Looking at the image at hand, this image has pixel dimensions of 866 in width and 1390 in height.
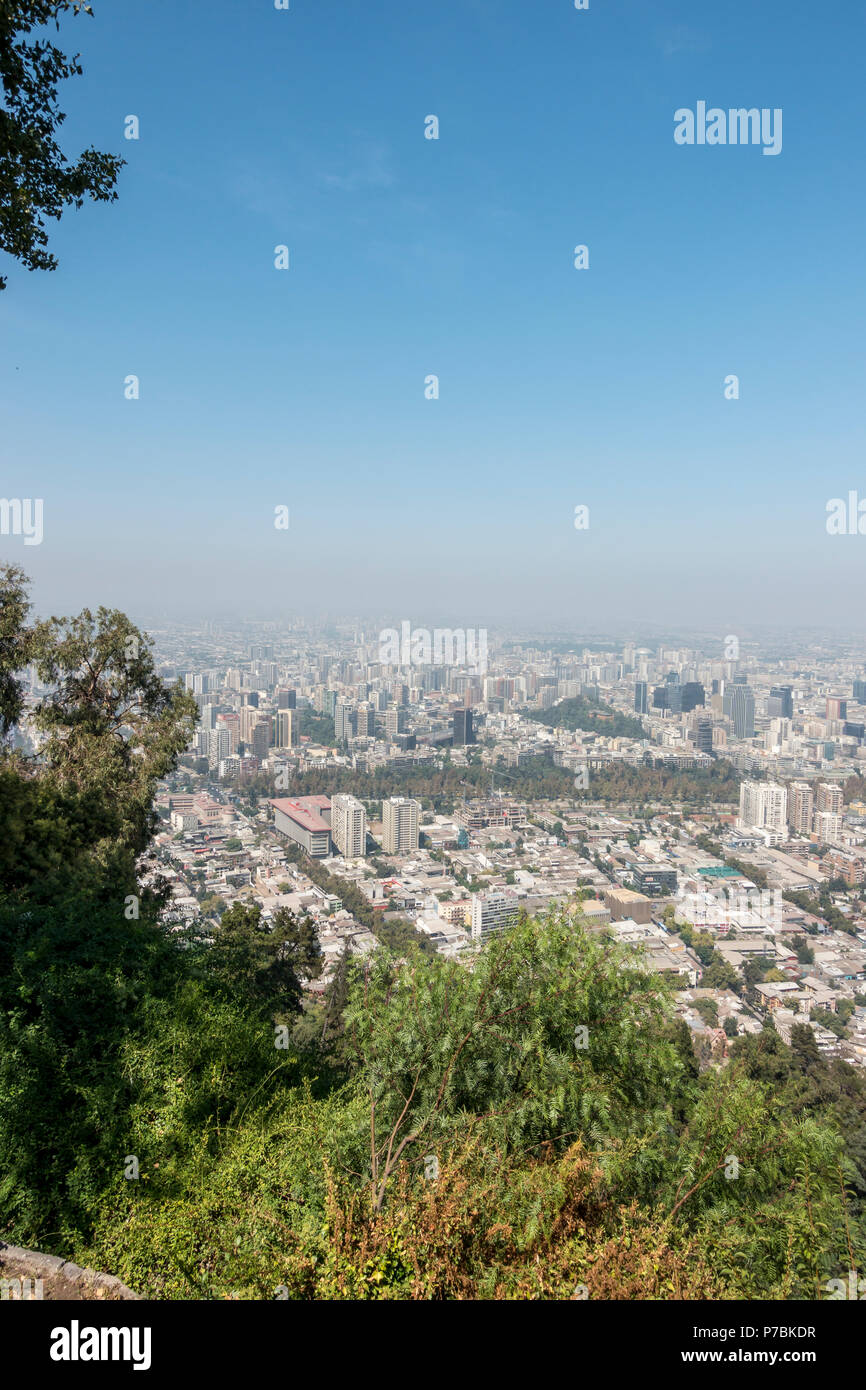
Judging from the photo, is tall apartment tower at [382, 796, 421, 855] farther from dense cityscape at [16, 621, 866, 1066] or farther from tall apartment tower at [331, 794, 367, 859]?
tall apartment tower at [331, 794, 367, 859]

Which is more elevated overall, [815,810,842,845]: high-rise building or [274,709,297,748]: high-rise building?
[274,709,297,748]: high-rise building

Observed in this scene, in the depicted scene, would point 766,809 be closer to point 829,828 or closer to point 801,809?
point 801,809

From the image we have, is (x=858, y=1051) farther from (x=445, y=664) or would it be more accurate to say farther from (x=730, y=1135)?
(x=445, y=664)

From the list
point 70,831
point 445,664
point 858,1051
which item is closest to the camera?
point 70,831

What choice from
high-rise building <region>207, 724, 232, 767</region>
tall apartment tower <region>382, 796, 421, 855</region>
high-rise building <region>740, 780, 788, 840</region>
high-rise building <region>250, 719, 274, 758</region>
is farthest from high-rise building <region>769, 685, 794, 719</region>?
high-rise building <region>207, 724, 232, 767</region>

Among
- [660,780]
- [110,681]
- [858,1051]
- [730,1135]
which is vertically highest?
[110,681]
